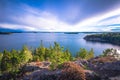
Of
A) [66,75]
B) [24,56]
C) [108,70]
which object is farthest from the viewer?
[24,56]

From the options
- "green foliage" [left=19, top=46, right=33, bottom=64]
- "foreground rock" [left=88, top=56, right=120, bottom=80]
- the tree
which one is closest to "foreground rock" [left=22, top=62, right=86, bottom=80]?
"foreground rock" [left=88, top=56, right=120, bottom=80]

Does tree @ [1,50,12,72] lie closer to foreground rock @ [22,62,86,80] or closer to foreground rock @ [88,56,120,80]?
foreground rock @ [22,62,86,80]

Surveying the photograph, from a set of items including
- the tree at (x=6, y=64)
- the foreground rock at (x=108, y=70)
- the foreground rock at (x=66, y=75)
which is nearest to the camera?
the foreground rock at (x=66, y=75)

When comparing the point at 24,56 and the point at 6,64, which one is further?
the point at 6,64

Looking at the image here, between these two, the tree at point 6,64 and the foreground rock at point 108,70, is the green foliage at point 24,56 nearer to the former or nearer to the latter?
the tree at point 6,64

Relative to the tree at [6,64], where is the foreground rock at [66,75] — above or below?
above

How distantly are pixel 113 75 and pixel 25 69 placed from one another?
10687 millimetres

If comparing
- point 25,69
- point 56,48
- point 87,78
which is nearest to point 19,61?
point 56,48

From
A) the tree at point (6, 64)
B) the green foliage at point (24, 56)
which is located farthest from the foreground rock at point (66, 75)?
the tree at point (6, 64)

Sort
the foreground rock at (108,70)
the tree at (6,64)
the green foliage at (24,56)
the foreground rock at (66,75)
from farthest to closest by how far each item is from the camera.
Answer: the tree at (6,64), the green foliage at (24,56), the foreground rock at (108,70), the foreground rock at (66,75)

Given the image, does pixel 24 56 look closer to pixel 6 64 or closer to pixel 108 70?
pixel 6 64

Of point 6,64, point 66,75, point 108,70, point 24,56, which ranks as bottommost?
point 6,64

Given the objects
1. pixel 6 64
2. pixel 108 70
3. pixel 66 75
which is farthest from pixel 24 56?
pixel 66 75

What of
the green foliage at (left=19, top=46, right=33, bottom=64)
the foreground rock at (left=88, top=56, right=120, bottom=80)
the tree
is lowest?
the tree
